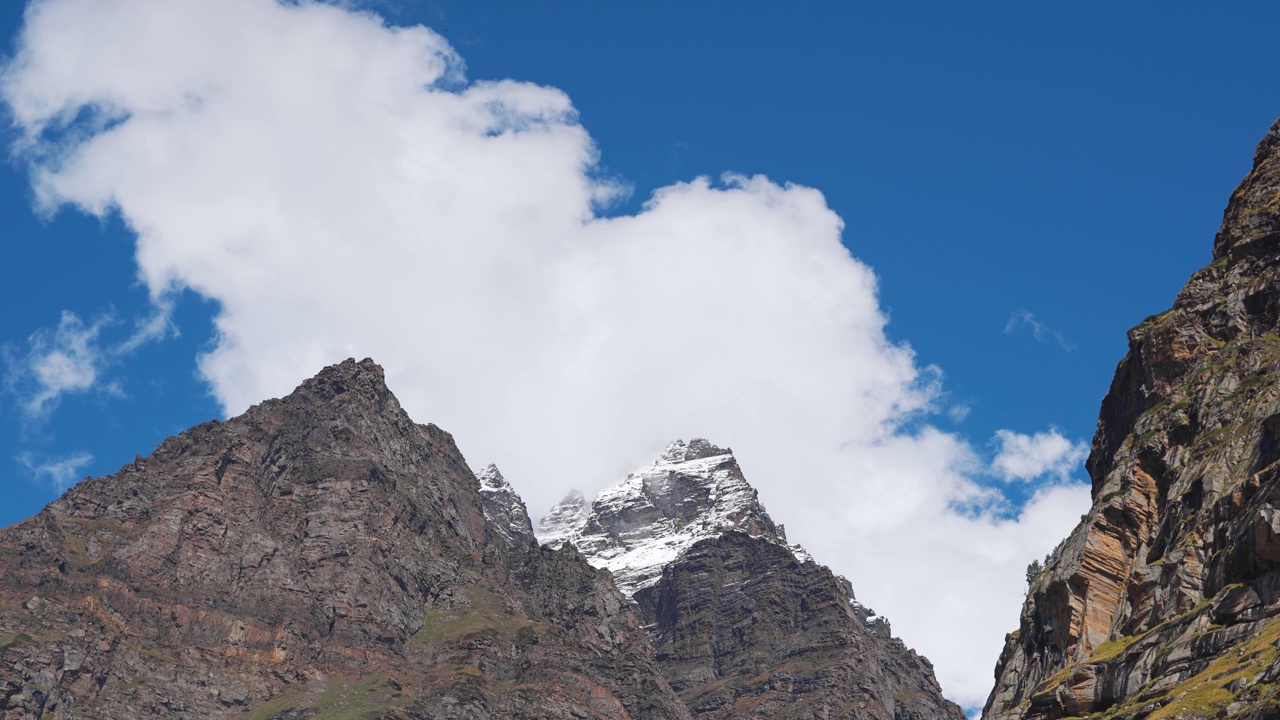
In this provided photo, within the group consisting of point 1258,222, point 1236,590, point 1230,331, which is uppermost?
point 1258,222

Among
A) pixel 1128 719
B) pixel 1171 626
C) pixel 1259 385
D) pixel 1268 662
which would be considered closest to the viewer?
pixel 1268 662

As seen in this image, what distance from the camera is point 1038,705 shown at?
89.6 m

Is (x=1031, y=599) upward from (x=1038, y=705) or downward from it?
upward

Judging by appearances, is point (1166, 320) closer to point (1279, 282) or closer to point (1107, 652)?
point (1279, 282)

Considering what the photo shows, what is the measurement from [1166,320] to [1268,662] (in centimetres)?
6540

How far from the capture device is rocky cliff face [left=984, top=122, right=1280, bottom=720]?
244ft

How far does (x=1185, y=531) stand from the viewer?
97125 mm

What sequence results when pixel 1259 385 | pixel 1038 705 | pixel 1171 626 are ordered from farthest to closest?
pixel 1259 385, pixel 1038 705, pixel 1171 626

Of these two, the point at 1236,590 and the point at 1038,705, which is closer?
the point at 1236,590

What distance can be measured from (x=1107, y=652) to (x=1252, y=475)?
15.1m

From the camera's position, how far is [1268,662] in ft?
218

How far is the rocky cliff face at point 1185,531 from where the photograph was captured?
7450 cm

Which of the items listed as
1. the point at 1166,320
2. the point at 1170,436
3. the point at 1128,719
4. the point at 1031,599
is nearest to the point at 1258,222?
the point at 1166,320

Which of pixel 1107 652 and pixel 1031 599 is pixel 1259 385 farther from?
pixel 1031 599
